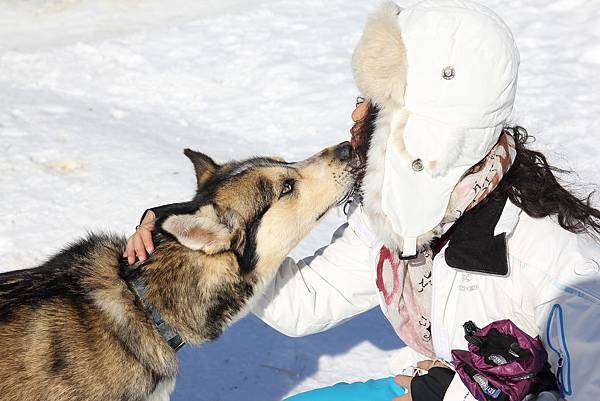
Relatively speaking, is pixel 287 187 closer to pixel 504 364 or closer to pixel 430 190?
pixel 430 190

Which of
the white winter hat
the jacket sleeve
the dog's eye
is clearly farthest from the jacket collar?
the dog's eye

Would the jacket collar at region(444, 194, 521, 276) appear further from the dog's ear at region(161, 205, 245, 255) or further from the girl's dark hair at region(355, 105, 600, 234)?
the dog's ear at region(161, 205, 245, 255)

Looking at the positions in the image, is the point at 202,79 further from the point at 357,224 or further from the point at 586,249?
the point at 586,249

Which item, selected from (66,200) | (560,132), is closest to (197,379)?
(66,200)

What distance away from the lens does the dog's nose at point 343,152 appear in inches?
125

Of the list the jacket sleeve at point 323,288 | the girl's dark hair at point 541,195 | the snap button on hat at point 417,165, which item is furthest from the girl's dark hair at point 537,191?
the jacket sleeve at point 323,288

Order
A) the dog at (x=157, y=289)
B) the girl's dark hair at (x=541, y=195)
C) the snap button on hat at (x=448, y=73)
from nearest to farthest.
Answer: the snap button on hat at (x=448, y=73) < the girl's dark hair at (x=541, y=195) < the dog at (x=157, y=289)

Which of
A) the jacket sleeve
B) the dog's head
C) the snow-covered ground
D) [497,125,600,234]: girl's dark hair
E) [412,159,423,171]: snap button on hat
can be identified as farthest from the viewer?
the snow-covered ground

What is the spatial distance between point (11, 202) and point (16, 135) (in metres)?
0.97

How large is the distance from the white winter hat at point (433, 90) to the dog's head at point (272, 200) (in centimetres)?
61

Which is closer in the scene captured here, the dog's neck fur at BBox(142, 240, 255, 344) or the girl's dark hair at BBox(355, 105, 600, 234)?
the girl's dark hair at BBox(355, 105, 600, 234)

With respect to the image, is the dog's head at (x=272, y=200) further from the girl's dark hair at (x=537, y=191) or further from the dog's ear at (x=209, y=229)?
the girl's dark hair at (x=537, y=191)

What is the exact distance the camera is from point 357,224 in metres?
3.17

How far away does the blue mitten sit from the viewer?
3.23m
